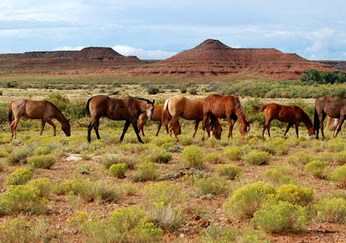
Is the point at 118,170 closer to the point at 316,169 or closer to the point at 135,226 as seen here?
the point at 316,169

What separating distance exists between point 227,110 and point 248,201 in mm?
11055

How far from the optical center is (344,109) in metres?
21.3

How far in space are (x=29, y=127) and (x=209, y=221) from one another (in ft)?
79.7

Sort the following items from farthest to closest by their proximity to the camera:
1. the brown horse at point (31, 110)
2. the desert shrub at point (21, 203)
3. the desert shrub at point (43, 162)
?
the brown horse at point (31, 110)
the desert shrub at point (43, 162)
the desert shrub at point (21, 203)

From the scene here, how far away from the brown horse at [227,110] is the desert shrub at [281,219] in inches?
453

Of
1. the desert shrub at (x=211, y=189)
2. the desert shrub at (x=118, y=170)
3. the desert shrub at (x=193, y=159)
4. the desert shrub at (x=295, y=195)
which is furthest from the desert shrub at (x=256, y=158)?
the desert shrub at (x=295, y=195)

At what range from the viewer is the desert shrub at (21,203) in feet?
27.3

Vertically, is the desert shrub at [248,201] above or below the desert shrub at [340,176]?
above

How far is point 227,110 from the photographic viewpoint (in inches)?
750

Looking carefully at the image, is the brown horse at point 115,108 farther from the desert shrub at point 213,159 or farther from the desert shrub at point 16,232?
the desert shrub at point 16,232

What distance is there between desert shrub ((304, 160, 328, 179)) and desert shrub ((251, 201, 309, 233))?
4731 millimetres

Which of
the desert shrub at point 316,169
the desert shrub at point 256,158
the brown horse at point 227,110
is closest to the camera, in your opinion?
the desert shrub at point 316,169

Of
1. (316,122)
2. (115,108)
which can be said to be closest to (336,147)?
(316,122)

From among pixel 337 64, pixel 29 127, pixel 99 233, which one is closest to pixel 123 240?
pixel 99 233
